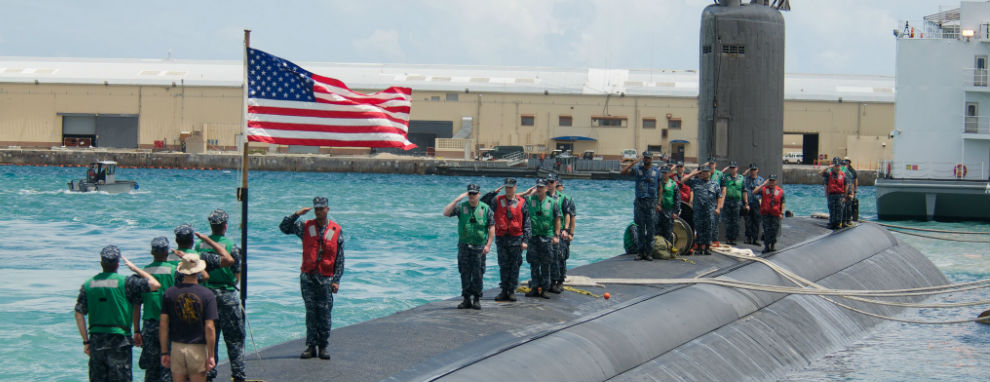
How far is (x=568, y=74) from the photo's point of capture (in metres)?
78.8

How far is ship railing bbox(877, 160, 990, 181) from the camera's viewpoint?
37562mm

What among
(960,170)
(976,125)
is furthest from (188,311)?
(976,125)

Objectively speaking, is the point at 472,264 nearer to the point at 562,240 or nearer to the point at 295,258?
the point at 562,240

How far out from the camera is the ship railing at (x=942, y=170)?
37.6 meters

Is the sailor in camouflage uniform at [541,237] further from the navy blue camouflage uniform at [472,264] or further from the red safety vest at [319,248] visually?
the red safety vest at [319,248]

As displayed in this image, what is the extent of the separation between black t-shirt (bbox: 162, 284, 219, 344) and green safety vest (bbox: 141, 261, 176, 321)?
12.8 inches

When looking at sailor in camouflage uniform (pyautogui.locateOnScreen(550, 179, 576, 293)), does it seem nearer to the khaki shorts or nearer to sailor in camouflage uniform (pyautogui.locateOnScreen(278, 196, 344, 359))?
sailor in camouflage uniform (pyautogui.locateOnScreen(278, 196, 344, 359))

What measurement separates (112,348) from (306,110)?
9.12ft

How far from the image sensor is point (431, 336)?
8.81 meters

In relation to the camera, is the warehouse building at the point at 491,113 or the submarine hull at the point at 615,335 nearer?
the submarine hull at the point at 615,335

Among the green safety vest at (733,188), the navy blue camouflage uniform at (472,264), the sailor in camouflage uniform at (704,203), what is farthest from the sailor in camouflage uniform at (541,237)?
the green safety vest at (733,188)

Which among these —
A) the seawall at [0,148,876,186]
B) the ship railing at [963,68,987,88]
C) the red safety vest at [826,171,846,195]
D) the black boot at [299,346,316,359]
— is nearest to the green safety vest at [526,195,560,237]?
the black boot at [299,346,316,359]

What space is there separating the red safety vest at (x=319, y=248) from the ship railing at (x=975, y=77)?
35.4 meters

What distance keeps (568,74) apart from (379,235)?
47.9m
